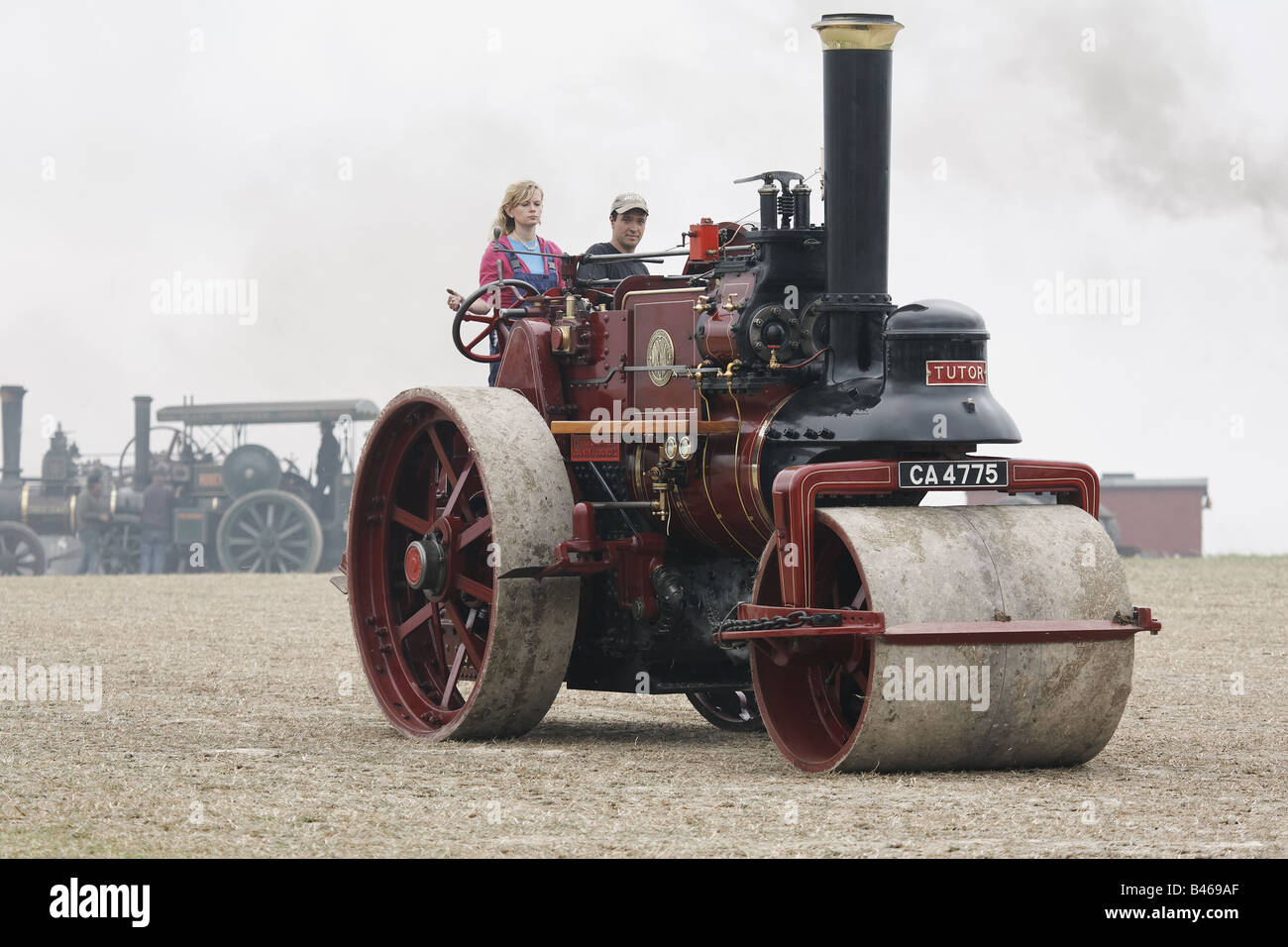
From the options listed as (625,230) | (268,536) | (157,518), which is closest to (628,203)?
(625,230)

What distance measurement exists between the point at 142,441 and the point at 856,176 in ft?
93.6

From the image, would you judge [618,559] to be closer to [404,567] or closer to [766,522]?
[766,522]

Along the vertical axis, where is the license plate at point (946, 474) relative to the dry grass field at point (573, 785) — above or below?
above

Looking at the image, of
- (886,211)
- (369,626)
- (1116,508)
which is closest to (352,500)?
(369,626)

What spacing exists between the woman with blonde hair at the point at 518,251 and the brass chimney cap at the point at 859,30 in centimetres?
230

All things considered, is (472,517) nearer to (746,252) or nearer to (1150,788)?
(746,252)

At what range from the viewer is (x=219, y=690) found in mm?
11797

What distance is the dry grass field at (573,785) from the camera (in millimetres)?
6352

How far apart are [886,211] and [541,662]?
2418 millimetres

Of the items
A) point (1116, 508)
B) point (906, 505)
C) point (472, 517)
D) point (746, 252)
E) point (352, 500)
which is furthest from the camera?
point (1116, 508)

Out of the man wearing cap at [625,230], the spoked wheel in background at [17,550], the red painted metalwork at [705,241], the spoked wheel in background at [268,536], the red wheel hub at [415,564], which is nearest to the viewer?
the red painted metalwork at [705,241]

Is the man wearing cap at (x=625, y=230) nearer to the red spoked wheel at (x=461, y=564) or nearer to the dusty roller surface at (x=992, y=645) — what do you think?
the red spoked wheel at (x=461, y=564)

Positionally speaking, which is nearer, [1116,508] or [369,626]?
[369,626]

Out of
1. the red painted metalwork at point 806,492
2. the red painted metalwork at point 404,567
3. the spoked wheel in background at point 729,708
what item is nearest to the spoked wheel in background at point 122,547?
the red painted metalwork at point 404,567
